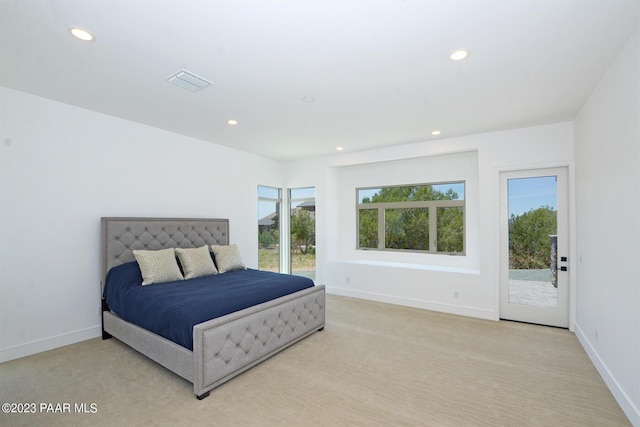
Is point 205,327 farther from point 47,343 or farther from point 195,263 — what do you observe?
point 47,343

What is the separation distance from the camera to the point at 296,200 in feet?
21.5

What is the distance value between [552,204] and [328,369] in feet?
12.3

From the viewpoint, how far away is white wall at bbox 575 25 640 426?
2094mm

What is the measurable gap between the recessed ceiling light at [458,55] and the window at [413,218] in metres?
3.02

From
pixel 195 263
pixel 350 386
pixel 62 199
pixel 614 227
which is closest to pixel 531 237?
pixel 614 227

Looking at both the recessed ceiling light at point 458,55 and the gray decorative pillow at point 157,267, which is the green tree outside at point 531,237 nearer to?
the recessed ceiling light at point 458,55

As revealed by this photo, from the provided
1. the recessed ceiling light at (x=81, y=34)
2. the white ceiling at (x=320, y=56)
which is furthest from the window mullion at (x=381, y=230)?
the recessed ceiling light at (x=81, y=34)

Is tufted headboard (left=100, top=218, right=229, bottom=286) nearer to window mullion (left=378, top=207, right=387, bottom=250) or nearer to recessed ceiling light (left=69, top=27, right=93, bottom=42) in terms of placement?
recessed ceiling light (left=69, top=27, right=93, bottom=42)

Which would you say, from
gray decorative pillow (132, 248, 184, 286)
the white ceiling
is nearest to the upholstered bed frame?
gray decorative pillow (132, 248, 184, 286)

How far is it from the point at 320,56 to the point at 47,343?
13.5ft

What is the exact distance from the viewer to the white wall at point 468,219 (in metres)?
4.16

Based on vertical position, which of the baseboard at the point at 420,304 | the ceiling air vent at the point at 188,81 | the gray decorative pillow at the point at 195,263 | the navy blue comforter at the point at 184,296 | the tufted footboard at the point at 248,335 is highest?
the ceiling air vent at the point at 188,81

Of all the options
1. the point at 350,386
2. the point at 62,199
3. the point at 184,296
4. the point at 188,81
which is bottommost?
the point at 350,386

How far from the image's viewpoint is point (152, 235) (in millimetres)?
4027
